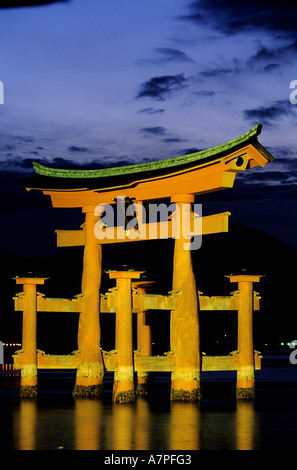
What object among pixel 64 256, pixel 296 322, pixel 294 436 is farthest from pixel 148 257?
pixel 294 436

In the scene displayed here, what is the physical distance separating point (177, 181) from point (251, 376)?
6.86 meters

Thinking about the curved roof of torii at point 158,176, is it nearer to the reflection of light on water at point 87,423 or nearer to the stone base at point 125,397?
the stone base at point 125,397

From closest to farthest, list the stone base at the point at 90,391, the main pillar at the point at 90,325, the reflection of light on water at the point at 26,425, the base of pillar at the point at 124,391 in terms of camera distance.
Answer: the reflection of light on water at the point at 26,425, the base of pillar at the point at 124,391, the stone base at the point at 90,391, the main pillar at the point at 90,325

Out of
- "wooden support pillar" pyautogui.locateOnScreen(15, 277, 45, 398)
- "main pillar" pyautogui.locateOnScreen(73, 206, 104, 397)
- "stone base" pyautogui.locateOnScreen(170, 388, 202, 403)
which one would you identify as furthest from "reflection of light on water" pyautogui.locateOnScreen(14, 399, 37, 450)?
"stone base" pyautogui.locateOnScreen(170, 388, 202, 403)

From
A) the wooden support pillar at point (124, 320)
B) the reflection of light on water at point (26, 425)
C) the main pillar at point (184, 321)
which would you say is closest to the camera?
the reflection of light on water at point (26, 425)

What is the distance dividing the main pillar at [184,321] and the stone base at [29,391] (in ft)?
16.5

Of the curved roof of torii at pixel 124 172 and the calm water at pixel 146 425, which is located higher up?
the curved roof of torii at pixel 124 172

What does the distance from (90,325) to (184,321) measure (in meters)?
3.75

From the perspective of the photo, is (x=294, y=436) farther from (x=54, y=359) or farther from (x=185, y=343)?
(x=54, y=359)

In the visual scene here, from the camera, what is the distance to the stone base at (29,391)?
27.0m

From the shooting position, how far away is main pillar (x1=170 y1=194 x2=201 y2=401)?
24828 mm

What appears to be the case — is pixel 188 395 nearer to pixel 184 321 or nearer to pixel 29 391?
pixel 184 321

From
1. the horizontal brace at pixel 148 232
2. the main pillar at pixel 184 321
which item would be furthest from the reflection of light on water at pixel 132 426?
the horizontal brace at pixel 148 232

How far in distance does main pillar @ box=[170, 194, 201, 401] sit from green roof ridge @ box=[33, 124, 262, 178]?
1.16 m
